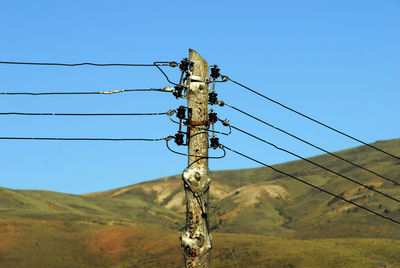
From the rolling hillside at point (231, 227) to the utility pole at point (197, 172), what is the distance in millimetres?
43663

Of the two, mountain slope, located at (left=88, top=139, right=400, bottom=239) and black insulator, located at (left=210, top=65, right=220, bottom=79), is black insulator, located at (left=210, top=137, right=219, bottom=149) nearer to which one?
black insulator, located at (left=210, top=65, right=220, bottom=79)

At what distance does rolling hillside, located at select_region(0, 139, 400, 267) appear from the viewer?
68.6 meters

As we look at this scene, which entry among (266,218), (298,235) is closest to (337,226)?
(298,235)

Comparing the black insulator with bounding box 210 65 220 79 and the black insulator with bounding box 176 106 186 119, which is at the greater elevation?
the black insulator with bounding box 210 65 220 79

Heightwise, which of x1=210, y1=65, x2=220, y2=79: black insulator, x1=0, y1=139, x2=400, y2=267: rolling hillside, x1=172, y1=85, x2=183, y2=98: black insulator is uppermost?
x1=0, y1=139, x2=400, y2=267: rolling hillside

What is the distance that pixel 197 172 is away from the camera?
574 inches

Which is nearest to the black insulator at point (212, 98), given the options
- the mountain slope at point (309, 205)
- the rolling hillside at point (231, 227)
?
the rolling hillside at point (231, 227)

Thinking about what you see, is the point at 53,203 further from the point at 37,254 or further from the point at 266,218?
the point at 37,254

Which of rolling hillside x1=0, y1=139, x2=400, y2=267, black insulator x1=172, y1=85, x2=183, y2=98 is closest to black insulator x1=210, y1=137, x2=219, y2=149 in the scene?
black insulator x1=172, y1=85, x2=183, y2=98

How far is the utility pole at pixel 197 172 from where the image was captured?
14.6 metres

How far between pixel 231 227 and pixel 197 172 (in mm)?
114848

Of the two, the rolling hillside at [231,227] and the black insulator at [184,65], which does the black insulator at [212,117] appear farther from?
the rolling hillside at [231,227]

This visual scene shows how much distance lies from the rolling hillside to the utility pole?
1719 inches

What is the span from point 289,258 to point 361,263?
8276 millimetres
